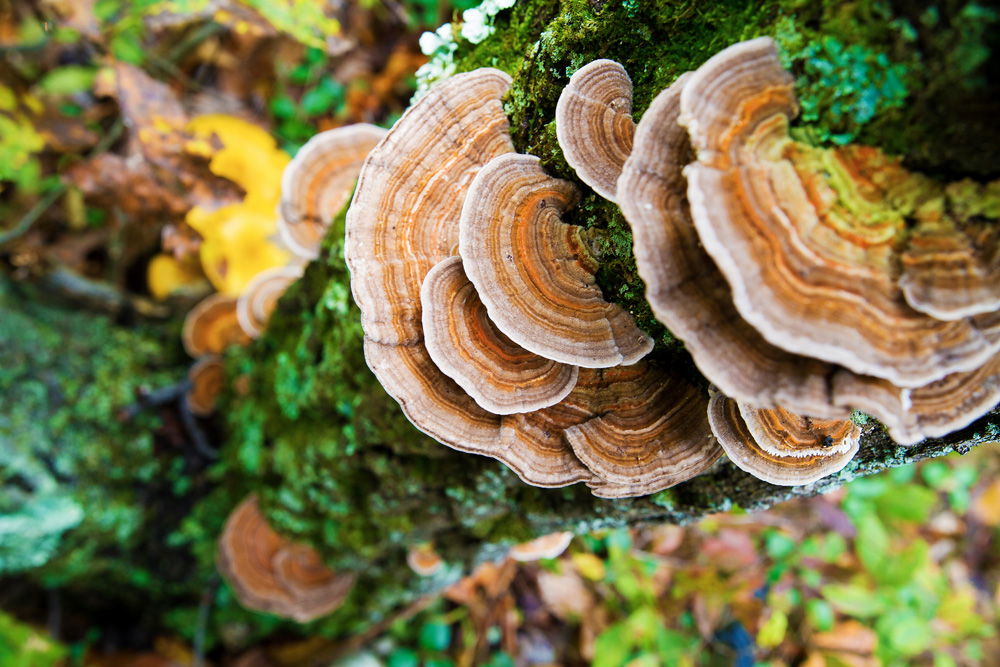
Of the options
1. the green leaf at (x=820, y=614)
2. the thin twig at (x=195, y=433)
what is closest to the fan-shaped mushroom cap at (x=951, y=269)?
the thin twig at (x=195, y=433)

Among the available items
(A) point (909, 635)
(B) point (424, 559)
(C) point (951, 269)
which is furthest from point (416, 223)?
(A) point (909, 635)

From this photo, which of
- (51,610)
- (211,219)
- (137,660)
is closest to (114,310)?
(211,219)

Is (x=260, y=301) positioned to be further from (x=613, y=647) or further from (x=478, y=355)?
(x=613, y=647)

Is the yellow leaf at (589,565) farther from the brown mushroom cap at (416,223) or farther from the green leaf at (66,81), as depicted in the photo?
the green leaf at (66,81)

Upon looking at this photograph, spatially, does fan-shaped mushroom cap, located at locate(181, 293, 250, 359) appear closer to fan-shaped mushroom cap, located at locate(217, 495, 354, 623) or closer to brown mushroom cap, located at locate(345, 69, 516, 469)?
fan-shaped mushroom cap, located at locate(217, 495, 354, 623)

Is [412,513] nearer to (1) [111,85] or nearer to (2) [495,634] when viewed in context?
(2) [495,634]

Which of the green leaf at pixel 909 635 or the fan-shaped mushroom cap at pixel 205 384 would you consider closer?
the fan-shaped mushroom cap at pixel 205 384
